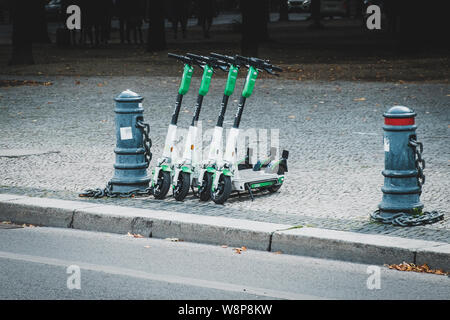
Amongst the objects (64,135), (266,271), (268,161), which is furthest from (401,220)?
(64,135)

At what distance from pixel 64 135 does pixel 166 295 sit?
23.6 ft

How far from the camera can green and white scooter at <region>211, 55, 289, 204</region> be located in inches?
319

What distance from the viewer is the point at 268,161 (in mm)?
8992

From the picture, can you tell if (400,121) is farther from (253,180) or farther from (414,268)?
(253,180)

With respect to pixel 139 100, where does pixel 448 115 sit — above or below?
below

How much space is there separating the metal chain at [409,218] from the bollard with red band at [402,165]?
6 cm

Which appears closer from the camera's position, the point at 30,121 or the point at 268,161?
the point at 268,161

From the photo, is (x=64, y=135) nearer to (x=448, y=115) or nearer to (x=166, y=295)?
(x=448, y=115)

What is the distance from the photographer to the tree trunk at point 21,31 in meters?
23.6

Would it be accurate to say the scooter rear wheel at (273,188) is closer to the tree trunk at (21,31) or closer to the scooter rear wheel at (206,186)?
the scooter rear wheel at (206,186)

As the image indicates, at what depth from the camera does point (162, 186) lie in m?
8.47

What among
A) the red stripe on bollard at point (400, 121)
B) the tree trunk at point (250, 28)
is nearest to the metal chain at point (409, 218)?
the red stripe on bollard at point (400, 121)

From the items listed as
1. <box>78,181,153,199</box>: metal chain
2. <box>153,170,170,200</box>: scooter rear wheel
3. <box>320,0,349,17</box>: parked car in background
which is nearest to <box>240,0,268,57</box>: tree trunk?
<box>78,181,153,199</box>: metal chain
